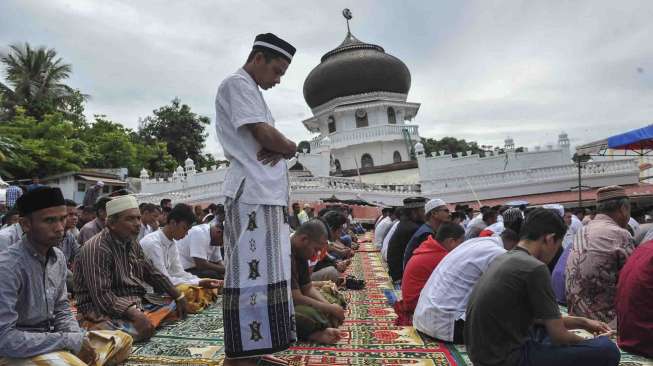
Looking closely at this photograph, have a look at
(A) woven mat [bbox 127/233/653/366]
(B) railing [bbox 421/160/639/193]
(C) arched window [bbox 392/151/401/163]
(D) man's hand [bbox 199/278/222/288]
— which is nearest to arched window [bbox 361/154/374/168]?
(C) arched window [bbox 392/151/401/163]

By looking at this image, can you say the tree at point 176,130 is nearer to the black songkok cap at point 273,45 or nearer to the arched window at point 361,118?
the arched window at point 361,118

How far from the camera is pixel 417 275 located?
14.2 feet

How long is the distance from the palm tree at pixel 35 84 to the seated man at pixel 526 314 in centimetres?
2703

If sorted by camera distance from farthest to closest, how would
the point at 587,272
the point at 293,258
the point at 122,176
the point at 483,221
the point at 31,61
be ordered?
1. the point at 31,61
2. the point at 122,176
3. the point at 483,221
4. the point at 587,272
5. the point at 293,258

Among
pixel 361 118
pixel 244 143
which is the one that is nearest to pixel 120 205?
pixel 244 143

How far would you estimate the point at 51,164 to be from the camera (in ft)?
66.8

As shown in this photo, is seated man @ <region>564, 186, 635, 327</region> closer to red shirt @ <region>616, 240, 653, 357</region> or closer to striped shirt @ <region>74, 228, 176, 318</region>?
red shirt @ <region>616, 240, 653, 357</region>

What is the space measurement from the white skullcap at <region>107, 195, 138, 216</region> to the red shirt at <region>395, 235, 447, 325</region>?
2.48m

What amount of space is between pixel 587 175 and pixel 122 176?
21431 mm

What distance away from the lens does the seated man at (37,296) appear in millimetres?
2318

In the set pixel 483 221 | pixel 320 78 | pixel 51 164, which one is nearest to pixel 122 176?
pixel 51 164

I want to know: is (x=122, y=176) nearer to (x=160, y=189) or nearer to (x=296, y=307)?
(x=160, y=189)

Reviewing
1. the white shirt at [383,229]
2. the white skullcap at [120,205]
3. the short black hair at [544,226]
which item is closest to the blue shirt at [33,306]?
the white skullcap at [120,205]

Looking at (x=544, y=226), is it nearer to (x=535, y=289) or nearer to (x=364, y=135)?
(x=535, y=289)
